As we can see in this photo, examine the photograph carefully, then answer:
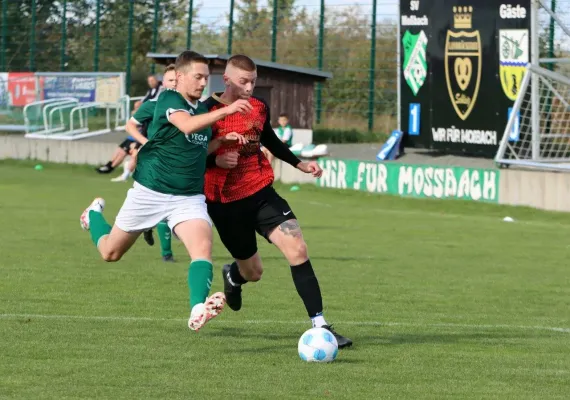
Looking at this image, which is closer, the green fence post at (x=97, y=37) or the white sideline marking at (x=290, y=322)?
the white sideline marking at (x=290, y=322)

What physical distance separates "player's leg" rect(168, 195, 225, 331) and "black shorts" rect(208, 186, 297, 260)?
0.43 m

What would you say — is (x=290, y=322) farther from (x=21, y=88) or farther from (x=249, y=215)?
(x=21, y=88)

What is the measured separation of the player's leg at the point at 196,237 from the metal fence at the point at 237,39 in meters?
18.6

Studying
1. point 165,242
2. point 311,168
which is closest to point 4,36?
point 165,242

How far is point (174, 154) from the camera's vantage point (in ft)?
24.6

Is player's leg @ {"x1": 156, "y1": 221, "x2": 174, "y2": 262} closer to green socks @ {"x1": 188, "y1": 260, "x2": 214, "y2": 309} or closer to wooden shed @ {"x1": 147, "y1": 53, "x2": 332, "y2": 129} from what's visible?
green socks @ {"x1": 188, "y1": 260, "x2": 214, "y2": 309}

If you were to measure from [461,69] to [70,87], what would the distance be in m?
15.3

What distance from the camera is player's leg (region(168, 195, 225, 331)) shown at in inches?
285

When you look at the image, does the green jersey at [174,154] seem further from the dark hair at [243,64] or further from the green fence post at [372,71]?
the green fence post at [372,71]

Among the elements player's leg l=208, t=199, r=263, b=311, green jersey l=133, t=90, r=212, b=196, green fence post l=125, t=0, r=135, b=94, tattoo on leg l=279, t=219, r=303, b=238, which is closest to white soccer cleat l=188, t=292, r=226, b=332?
green jersey l=133, t=90, r=212, b=196

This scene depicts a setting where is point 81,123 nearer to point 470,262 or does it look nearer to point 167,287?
point 470,262

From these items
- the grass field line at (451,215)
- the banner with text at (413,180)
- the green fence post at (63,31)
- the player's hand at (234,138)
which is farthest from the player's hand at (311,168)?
the green fence post at (63,31)

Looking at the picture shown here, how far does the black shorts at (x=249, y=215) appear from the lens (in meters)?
7.91

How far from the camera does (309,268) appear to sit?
7.81 metres
